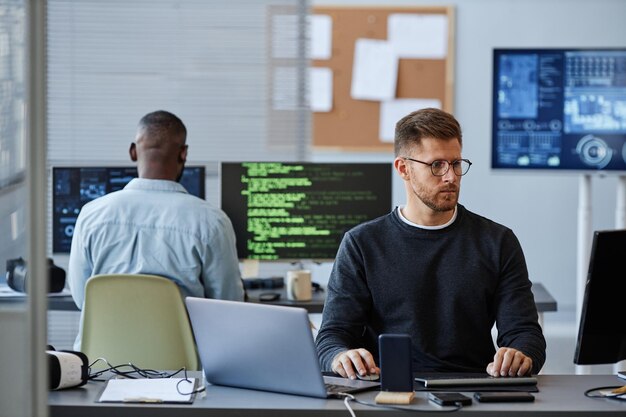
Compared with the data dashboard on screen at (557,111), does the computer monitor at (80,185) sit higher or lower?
lower

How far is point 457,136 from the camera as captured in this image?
256 cm

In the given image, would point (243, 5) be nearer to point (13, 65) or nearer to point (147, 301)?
point (147, 301)

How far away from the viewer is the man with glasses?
249 centimetres

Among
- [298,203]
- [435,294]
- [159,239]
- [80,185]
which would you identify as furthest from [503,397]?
[80,185]

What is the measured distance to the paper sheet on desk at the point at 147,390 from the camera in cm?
198

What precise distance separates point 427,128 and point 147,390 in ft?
3.28

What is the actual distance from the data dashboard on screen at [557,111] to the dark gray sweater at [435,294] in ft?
7.85

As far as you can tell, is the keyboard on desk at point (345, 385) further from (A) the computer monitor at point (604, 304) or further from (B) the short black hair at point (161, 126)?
(B) the short black hair at point (161, 126)

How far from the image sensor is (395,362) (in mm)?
1963

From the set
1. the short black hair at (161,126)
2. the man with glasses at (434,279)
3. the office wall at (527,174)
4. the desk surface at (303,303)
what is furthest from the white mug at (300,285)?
the office wall at (527,174)

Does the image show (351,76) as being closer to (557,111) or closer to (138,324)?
(557,111)

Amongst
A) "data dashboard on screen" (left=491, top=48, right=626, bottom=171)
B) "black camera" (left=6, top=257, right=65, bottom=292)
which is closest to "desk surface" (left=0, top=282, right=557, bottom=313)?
"data dashboard on screen" (left=491, top=48, right=626, bottom=171)

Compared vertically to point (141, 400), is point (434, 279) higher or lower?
higher

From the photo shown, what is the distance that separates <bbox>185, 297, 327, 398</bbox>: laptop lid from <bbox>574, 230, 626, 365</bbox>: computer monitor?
57 cm
